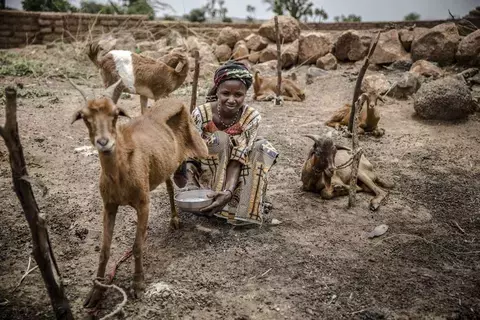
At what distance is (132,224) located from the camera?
12.0 ft

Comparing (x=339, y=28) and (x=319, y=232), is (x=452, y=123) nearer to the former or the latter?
(x=319, y=232)

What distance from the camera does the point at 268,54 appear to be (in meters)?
12.0

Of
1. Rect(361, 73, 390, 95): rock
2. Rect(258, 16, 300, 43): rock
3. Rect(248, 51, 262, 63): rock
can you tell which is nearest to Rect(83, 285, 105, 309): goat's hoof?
Rect(361, 73, 390, 95): rock

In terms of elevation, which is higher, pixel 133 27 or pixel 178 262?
pixel 133 27

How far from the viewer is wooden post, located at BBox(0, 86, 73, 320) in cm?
174

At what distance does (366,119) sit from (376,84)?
7.63 ft

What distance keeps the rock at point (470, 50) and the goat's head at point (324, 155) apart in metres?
7.45

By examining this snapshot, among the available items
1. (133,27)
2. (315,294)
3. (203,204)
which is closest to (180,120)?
(203,204)

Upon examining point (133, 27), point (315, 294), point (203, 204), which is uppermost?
point (133, 27)

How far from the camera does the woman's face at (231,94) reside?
10.6 ft

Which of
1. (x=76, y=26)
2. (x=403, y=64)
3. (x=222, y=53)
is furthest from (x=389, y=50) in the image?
(x=76, y=26)

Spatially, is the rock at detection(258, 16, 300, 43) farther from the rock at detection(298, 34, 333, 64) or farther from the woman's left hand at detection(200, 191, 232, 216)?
the woman's left hand at detection(200, 191, 232, 216)

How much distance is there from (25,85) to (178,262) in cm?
781

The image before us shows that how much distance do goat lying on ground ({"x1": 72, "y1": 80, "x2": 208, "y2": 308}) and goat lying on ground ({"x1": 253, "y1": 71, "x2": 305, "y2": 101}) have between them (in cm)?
613
